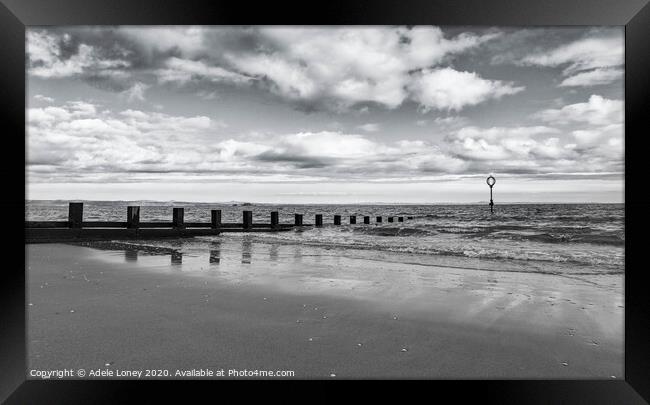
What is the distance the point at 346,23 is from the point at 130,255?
7874 millimetres

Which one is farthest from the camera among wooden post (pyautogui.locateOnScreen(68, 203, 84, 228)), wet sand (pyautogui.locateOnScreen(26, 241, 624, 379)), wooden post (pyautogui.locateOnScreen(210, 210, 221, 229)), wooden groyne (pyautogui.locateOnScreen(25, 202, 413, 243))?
wooden post (pyautogui.locateOnScreen(210, 210, 221, 229))

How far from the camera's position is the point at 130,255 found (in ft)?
29.2

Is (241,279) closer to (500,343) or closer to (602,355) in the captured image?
(500,343)

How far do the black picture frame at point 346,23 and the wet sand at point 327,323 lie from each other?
0.50 ft

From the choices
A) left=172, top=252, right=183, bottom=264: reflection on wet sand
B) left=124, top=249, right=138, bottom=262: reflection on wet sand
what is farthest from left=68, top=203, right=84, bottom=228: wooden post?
left=172, top=252, right=183, bottom=264: reflection on wet sand

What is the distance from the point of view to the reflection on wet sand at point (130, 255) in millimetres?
8234

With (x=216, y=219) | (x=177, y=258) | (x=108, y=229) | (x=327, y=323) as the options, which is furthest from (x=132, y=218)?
(x=327, y=323)

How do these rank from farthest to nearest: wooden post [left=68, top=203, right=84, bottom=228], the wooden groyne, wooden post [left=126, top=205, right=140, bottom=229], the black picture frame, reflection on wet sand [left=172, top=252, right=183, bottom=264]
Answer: wooden post [left=126, top=205, right=140, bottom=229] < wooden post [left=68, top=203, right=84, bottom=228] < the wooden groyne < reflection on wet sand [left=172, top=252, right=183, bottom=264] < the black picture frame

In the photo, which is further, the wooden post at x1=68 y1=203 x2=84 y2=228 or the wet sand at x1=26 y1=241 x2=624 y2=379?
the wooden post at x1=68 y1=203 x2=84 y2=228

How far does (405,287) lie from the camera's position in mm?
5852

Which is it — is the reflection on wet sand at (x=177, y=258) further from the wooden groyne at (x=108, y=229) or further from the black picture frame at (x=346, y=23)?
the black picture frame at (x=346, y=23)

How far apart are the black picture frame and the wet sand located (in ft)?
0.50

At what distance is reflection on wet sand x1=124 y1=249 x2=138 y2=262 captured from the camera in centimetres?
823

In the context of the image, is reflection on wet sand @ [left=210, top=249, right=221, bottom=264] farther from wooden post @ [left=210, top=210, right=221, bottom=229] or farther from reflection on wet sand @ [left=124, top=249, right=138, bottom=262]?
wooden post @ [left=210, top=210, right=221, bottom=229]
